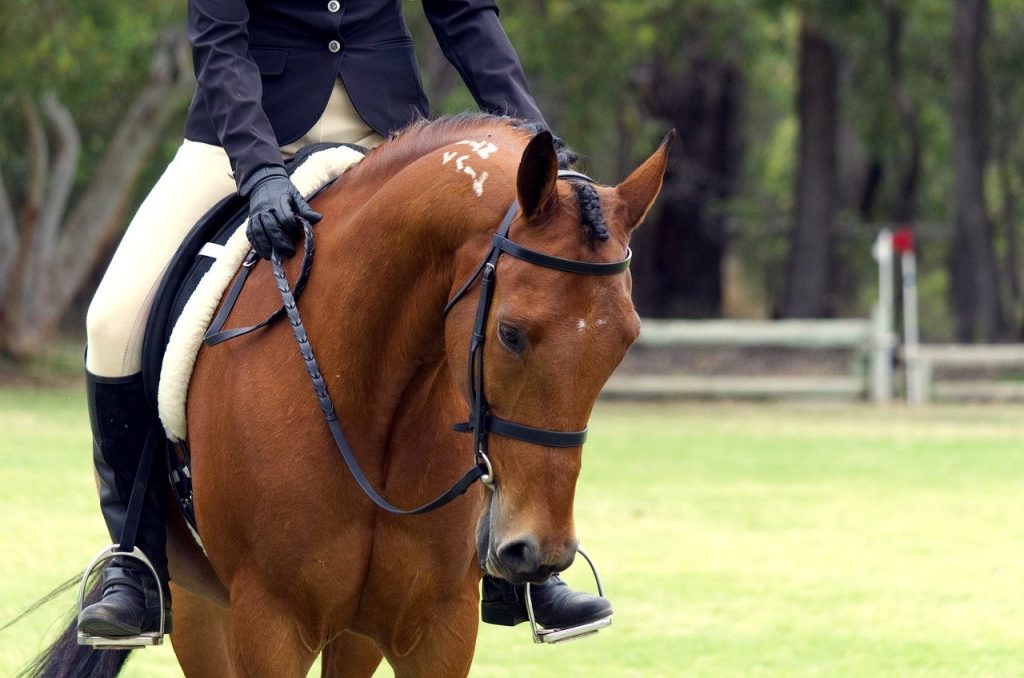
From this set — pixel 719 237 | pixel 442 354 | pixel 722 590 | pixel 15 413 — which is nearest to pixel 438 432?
pixel 442 354

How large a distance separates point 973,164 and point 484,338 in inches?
822

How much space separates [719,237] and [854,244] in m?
3.09

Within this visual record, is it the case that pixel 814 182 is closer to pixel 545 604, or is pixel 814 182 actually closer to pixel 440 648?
pixel 545 604

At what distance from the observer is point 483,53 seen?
4.33 meters

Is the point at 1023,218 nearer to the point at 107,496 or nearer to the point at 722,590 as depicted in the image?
the point at 722,590

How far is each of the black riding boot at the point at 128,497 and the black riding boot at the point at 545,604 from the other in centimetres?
91

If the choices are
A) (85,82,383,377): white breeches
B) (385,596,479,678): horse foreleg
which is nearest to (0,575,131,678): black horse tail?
(85,82,383,377): white breeches

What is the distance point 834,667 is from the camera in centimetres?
660

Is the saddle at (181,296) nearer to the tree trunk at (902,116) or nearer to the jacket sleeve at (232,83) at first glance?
the jacket sleeve at (232,83)

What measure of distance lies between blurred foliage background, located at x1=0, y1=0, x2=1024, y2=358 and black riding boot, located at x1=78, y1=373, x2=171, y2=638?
44.4 ft

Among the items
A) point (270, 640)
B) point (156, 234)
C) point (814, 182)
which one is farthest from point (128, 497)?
point (814, 182)

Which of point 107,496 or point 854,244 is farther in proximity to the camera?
point 854,244

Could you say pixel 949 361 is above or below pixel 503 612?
below

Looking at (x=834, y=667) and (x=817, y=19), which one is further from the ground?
(x=817, y=19)
